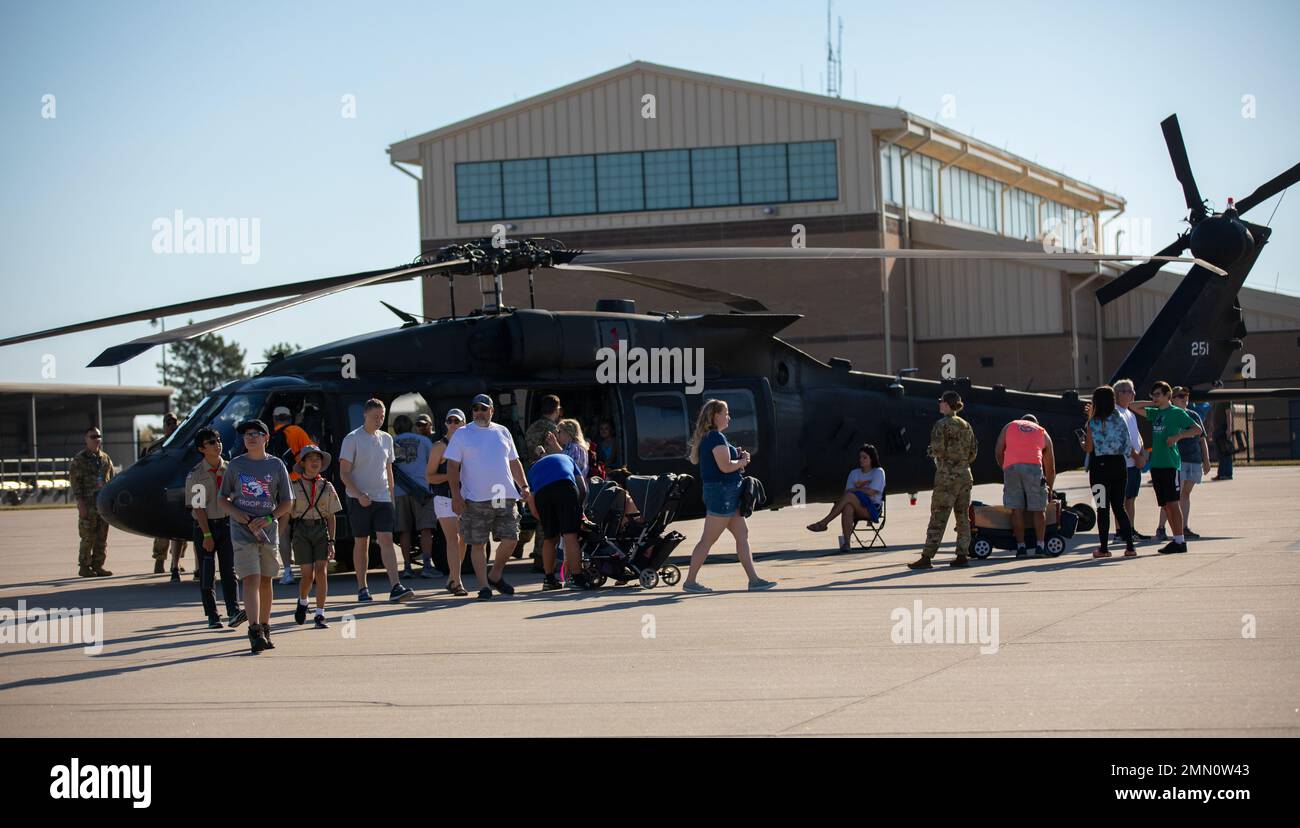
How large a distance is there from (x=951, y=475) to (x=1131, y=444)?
3.20 metres

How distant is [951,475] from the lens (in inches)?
569

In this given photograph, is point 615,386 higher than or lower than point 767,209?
lower

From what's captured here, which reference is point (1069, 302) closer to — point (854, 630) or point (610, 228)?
point (610, 228)

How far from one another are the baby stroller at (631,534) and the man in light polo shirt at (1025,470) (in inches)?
139

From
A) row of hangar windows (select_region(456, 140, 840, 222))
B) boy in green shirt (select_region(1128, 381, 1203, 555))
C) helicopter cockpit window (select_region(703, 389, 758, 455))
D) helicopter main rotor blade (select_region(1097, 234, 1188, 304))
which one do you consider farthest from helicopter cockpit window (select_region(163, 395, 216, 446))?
row of hangar windows (select_region(456, 140, 840, 222))

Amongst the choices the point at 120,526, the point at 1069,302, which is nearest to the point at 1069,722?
the point at 120,526

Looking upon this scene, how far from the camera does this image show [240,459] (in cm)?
1034

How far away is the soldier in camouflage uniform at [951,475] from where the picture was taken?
14344mm

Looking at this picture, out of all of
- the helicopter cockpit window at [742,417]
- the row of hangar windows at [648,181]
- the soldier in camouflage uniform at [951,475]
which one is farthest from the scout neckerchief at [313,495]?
the row of hangar windows at [648,181]

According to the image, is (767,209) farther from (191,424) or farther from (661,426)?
(191,424)

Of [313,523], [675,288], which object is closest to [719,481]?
[313,523]

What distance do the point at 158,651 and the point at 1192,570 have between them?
8.93 metres

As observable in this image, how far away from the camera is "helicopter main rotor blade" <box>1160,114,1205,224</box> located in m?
21.9

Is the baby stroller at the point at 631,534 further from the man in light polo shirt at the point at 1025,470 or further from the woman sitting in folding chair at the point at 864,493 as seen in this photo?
the woman sitting in folding chair at the point at 864,493
